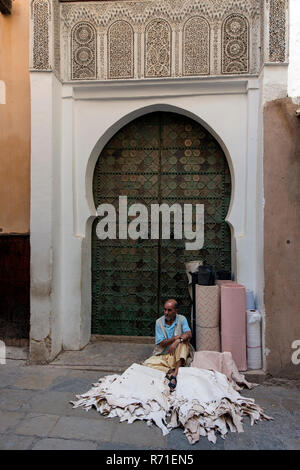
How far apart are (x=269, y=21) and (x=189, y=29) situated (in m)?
0.84

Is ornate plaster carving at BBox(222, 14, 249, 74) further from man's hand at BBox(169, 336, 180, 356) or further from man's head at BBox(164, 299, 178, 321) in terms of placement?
man's hand at BBox(169, 336, 180, 356)

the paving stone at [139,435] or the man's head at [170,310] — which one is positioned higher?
the man's head at [170,310]

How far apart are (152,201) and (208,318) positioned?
153 cm

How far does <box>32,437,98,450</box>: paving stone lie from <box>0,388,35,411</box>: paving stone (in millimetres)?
534

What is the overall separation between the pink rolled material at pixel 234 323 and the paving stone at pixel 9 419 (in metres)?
1.90

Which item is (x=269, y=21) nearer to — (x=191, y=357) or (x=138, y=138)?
(x=138, y=138)

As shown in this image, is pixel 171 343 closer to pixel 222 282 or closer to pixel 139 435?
pixel 222 282

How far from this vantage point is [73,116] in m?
4.26

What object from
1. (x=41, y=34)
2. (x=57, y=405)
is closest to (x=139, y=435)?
(x=57, y=405)

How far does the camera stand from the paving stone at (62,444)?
250 cm

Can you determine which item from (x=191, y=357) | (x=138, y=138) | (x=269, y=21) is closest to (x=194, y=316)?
(x=191, y=357)
